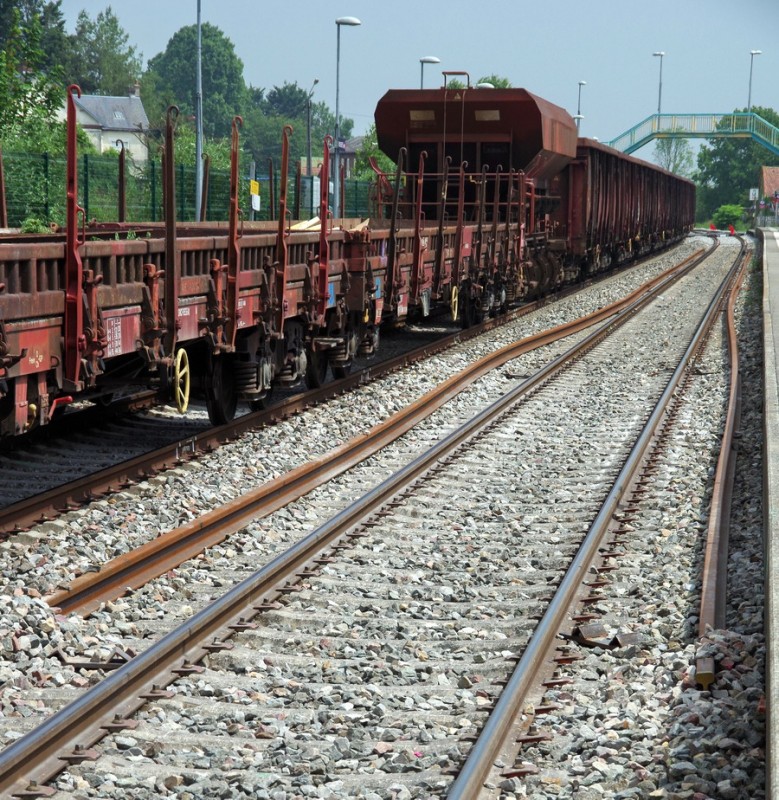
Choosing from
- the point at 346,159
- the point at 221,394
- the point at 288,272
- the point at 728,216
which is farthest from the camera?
the point at 728,216

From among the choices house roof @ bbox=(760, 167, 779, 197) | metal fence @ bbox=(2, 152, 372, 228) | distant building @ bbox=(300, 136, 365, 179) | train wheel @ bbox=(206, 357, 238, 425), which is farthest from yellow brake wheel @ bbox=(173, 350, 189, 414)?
house roof @ bbox=(760, 167, 779, 197)

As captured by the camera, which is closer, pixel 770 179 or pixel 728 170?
pixel 770 179

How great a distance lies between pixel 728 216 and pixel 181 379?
10825 centimetres

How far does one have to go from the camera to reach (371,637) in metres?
6.21

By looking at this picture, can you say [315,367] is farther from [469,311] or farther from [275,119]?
[275,119]

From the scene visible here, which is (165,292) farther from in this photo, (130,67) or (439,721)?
(130,67)

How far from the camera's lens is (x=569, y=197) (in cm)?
2873

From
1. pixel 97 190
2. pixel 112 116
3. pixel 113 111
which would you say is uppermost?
pixel 113 111

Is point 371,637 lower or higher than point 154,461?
lower

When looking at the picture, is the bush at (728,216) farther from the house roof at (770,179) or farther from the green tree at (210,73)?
the green tree at (210,73)

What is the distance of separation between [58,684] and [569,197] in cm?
2471

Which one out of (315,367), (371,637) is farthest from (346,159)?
(371,637)

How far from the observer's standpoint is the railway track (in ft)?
15.8

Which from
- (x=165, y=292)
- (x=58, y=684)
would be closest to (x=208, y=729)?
(x=58, y=684)
